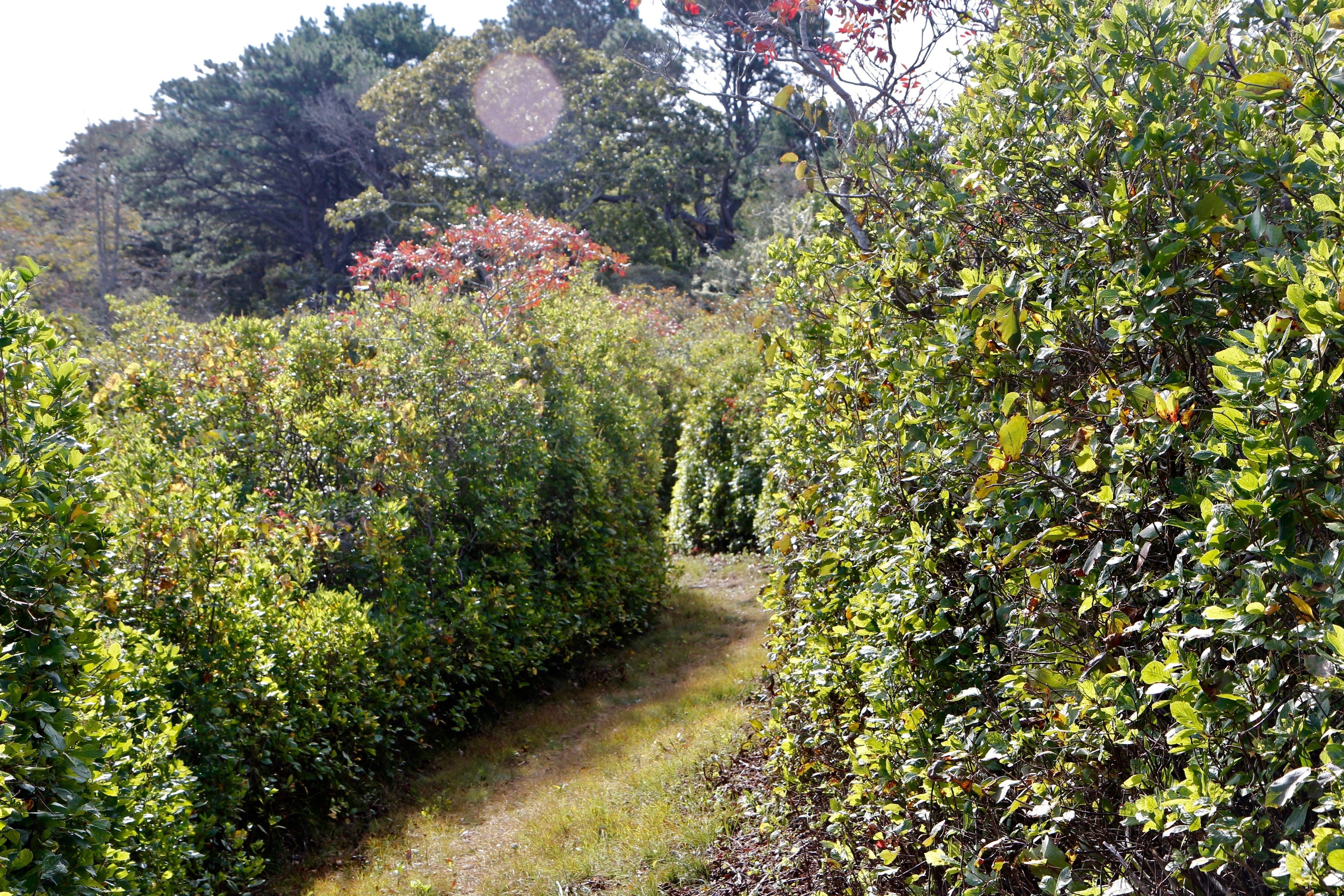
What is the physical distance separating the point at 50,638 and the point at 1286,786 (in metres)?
2.84

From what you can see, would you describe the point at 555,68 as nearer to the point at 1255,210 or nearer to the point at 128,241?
the point at 128,241

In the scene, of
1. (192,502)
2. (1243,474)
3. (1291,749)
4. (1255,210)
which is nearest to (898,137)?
(1255,210)

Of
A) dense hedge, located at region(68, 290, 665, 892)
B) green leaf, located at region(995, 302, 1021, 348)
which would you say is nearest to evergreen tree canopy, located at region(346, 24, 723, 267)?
dense hedge, located at region(68, 290, 665, 892)

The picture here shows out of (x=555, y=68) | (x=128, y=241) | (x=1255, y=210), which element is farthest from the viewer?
(x=128, y=241)

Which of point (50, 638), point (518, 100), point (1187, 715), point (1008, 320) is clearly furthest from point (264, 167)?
point (1187, 715)

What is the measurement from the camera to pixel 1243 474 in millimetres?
1546

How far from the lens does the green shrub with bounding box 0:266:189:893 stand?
2229mm

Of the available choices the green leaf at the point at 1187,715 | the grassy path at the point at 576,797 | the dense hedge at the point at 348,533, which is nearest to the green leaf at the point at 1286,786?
the green leaf at the point at 1187,715

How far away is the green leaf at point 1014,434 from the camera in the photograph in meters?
2.00

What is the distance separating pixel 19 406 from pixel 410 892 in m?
2.88

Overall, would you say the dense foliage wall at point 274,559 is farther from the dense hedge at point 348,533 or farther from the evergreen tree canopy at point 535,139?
the evergreen tree canopy at point 535,139

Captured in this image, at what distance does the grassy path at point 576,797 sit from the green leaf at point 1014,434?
9.23 ft

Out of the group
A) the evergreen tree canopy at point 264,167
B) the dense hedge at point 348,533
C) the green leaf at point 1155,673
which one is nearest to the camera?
the green leaf at point 1155,673

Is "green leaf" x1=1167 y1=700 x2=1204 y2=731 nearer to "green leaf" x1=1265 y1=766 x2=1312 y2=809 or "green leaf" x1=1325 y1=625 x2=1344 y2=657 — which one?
"green leaf" x1=1265 y1=766 x2=1312 y2=809
